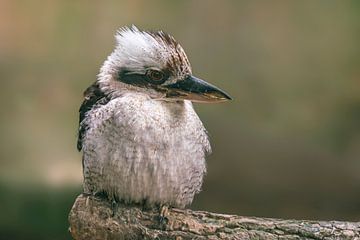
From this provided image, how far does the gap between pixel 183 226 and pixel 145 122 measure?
265 mm

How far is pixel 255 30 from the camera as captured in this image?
3658mm

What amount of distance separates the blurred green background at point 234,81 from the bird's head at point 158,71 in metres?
1.55

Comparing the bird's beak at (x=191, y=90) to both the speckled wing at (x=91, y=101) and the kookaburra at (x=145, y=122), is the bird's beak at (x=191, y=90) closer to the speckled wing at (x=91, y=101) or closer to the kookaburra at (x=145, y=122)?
the kookaburra at (x=145, y=122)

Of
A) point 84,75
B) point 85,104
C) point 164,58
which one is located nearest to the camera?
point 164,58

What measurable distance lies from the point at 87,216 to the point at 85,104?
11.9 inches

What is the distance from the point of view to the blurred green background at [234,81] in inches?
142

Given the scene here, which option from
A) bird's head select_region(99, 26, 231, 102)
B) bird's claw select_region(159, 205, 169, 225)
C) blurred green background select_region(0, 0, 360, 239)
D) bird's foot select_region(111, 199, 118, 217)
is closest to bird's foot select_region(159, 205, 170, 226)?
bird's claw select_region(159, 205, 169, 225)

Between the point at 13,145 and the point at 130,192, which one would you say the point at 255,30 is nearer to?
the point at 13,145

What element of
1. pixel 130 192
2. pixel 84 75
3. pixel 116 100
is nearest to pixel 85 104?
pixel 116 100

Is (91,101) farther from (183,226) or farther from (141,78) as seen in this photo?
(183,226)

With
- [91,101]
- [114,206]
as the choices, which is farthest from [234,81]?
[114,206]

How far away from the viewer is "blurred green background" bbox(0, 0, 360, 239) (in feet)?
11.9

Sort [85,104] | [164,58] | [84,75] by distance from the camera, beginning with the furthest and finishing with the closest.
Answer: [84,75] < [85,104] < [164,58]

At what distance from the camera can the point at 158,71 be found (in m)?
1.99
